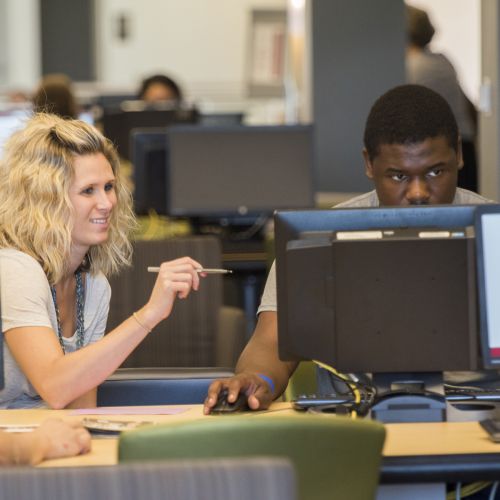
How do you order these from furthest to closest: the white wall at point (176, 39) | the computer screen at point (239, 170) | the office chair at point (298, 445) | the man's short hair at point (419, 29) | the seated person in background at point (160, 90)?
the white wall at point (176, 39) < the seated person in background at point (160, 90) < the man's short hair at point (419, 29) < the computer screen at point (239, 170) < the office chair at point (298, 445)

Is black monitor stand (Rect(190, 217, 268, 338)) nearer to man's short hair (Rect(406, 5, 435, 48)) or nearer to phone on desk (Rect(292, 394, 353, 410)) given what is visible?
man's short hair (Rect(406, 5, 435, 48))

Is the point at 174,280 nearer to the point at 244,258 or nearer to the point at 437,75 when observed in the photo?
the point at 244,258

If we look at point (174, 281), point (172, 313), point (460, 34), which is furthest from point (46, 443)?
point (460, 34)

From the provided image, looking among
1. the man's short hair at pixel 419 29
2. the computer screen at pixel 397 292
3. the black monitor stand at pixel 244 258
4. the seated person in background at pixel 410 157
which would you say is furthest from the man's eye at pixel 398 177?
the man's short hair at pixel 419 29

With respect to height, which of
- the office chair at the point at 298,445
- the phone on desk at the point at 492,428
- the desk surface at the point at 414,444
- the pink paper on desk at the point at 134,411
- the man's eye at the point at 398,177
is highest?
the man's eye at the point at 398,177

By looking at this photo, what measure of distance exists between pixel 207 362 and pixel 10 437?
1.76 m

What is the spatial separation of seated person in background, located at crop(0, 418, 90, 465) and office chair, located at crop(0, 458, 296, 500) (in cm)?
63

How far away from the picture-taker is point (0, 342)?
2.16 metres

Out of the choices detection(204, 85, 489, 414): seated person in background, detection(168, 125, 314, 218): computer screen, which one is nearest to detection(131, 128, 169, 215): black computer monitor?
detection(168, 125, 314, 218): computer screen

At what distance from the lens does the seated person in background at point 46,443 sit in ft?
6.25

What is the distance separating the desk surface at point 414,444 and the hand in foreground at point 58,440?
1cm

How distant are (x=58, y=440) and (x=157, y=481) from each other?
800mm

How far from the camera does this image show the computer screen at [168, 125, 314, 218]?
5617mm

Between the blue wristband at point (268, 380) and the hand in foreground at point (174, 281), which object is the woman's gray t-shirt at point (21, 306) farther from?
the blue wristband at point (268, 380)
